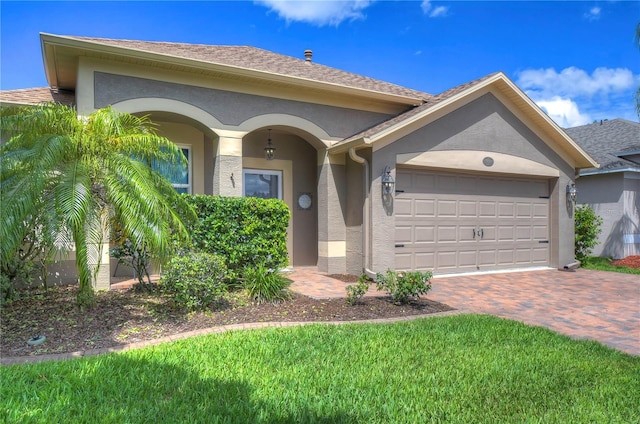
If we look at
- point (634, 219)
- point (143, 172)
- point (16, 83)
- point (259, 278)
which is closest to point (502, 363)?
point (259, 278)

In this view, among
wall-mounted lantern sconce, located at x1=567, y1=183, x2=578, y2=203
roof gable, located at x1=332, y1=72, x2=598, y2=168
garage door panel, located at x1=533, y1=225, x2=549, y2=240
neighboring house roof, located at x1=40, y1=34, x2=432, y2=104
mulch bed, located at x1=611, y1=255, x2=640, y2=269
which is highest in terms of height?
neighboring house roof, located at x1=40, y1=34, x2=432, y2=104

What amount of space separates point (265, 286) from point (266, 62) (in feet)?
21.3

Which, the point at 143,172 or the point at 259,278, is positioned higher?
the point at 143,172

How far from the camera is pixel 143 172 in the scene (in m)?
5.50

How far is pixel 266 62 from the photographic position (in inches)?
415

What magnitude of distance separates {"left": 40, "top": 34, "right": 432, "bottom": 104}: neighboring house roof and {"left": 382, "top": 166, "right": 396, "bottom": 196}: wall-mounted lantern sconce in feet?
7.39

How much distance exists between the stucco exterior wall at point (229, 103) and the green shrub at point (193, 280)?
4.02 m

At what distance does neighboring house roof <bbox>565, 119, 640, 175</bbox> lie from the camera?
567 inches


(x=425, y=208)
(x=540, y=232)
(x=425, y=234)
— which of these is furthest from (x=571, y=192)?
(x=425, y=234)

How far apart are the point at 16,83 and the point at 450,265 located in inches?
465

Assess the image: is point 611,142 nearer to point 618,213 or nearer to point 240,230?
point 618,213

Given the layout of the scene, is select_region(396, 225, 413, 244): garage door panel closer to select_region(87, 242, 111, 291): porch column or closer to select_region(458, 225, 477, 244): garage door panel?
select_region(458, 225, 477, 244): garage door panel

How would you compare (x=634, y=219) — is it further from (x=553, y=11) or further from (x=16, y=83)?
(x=16, y=83)

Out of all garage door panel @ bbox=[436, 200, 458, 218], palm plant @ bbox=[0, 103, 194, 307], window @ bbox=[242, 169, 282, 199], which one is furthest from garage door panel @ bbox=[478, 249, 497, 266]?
palm plant @ bbox=[0, 103, 194, 307]
